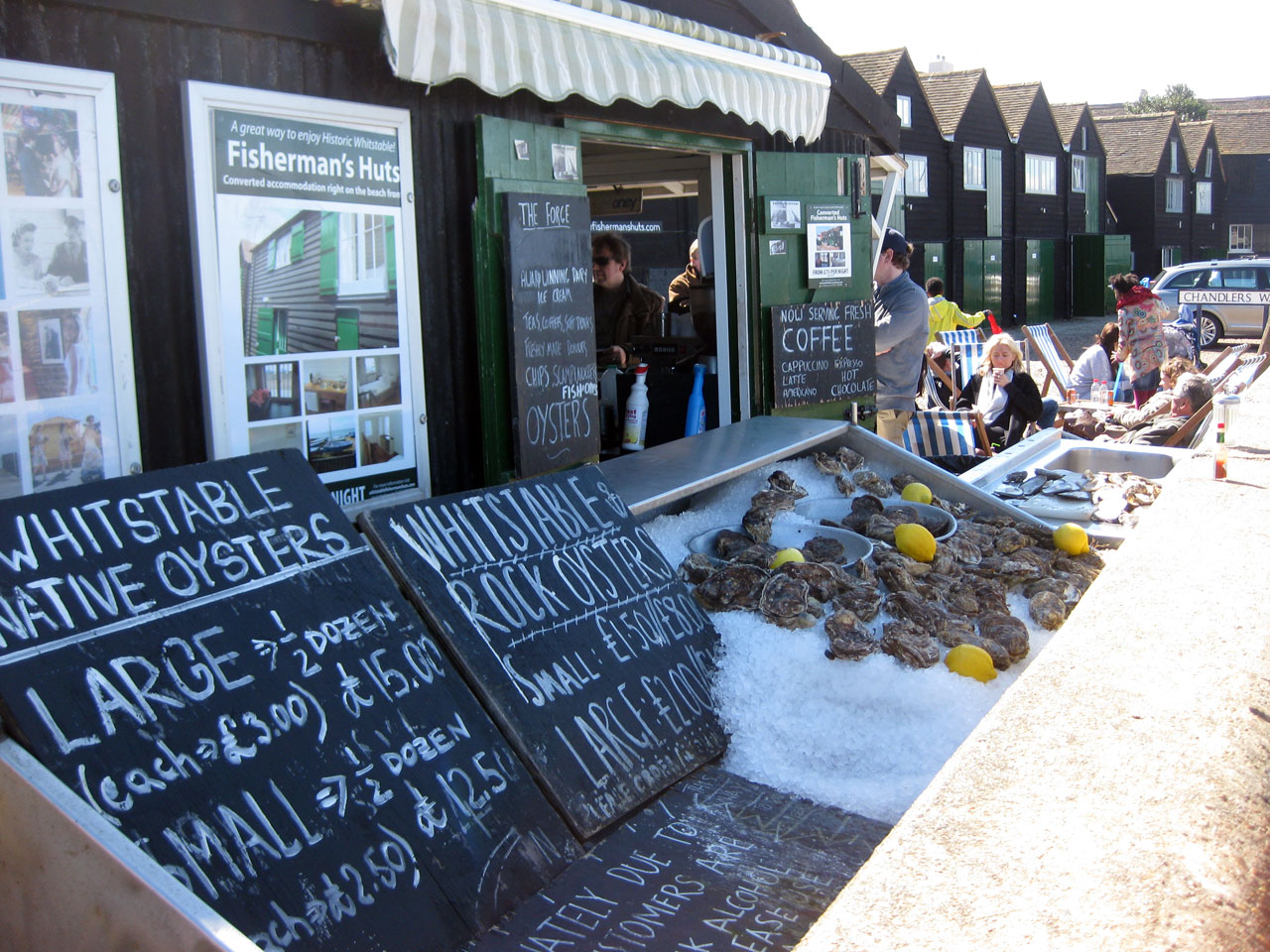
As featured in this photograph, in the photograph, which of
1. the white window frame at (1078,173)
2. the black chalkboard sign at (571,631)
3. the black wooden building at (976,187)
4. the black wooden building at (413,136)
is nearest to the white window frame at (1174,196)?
the white window frame at (1078,173)

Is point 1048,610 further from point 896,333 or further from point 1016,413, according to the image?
point 1016,413

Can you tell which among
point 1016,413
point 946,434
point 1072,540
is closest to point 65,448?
point 1072,540

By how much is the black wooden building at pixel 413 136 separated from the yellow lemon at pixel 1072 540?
227 centimetres

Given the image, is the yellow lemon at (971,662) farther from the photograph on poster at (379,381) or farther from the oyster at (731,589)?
the photograph on poster at (379,381)

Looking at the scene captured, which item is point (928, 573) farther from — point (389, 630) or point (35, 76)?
point (35, 76)

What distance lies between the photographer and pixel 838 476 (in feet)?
15.0

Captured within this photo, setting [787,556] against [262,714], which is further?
[787,556]

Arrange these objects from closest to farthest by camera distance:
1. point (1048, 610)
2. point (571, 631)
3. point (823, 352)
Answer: point (571, 631) < point (1048, 610) < point (823, 352)

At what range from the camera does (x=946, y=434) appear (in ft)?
24.1

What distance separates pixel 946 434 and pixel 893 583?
13.5ft

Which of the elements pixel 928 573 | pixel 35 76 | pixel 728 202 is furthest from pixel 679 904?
pixel 728 202

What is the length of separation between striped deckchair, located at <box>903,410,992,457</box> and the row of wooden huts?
1614cm

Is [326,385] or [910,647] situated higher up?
[326,385]

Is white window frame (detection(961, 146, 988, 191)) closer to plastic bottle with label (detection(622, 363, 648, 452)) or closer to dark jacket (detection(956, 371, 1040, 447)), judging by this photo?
dark jacket (detection(956, 371, 1040, 447))
